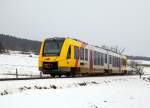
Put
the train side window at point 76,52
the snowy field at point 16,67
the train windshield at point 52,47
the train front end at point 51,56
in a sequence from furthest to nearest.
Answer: the snowy field at point 16,67
the train side window at point 76,52
the train windshield at point 52,47
the train front end at point 51,56

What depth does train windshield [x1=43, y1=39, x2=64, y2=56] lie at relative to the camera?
2512cm

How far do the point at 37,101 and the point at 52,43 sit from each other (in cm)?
1447

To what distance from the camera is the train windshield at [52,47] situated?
82.4 ft

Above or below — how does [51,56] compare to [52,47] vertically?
below

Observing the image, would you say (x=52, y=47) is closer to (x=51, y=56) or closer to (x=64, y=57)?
(x=51, y=56)

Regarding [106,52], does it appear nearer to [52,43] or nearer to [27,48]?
[52,43]

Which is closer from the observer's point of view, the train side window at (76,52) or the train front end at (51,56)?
the train front end at (51,56)

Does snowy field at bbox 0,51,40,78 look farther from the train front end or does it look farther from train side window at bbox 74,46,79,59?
train side window at bbox 74,46,79,59

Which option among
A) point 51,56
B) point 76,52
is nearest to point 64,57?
point 51,56

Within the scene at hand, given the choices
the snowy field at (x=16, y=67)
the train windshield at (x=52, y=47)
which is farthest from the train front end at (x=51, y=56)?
the snowy field at (x=16, y=67)

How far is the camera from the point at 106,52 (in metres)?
37.5

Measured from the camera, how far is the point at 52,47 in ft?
83.9

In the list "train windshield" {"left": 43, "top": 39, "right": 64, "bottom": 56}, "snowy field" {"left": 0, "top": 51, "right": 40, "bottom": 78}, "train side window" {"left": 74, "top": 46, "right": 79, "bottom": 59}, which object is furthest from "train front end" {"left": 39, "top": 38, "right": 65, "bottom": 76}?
"snowy field" {"left": 0, "top": 51, "right": 40, "bottom": 78}

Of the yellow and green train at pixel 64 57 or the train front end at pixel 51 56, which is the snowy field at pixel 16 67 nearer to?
the yellow and green train at pixel 64 57
